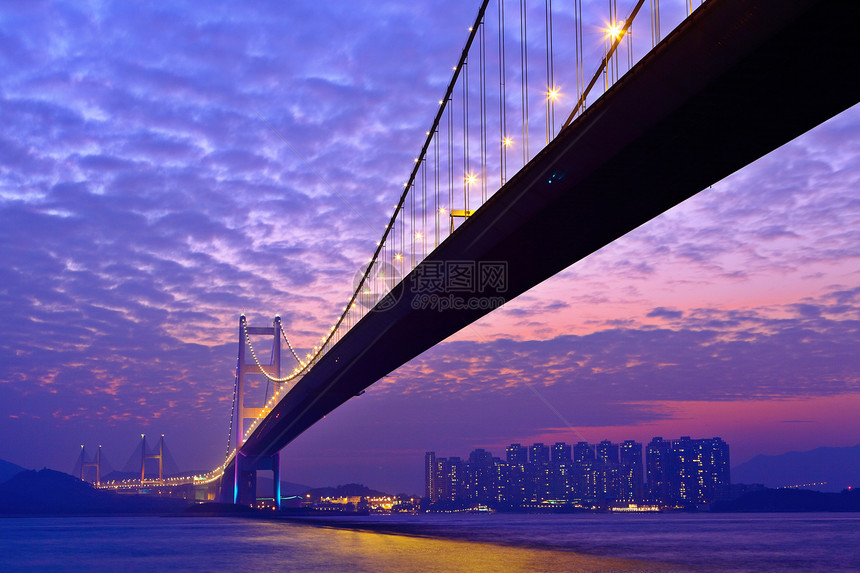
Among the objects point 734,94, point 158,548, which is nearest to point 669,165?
point 734,94

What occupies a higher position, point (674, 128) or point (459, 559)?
point (674, 128)

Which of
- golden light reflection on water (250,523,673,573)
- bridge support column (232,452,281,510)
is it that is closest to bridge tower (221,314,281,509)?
bridge support column (232,452,281,510)

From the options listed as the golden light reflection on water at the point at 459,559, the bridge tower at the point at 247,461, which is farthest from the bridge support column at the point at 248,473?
the golden light reflection on water at the point at 459,559

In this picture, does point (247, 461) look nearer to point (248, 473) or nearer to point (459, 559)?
point (248, 473)

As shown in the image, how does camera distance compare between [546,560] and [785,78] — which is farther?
[546,560]

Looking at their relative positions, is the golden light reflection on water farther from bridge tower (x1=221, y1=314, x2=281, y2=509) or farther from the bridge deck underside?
bridge tower (x1=221, y1=314, x2=281, y2=509)

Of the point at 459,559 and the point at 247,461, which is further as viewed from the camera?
the point at 247,461

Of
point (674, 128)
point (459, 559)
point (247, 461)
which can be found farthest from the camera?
point (247, 461)

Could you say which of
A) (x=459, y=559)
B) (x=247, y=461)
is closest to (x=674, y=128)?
(x=459, y=559)

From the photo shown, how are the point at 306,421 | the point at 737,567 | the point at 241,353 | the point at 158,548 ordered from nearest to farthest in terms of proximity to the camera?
the point at 737,567 < the point at 158,548 < the point at 306,421 < the point at 241,353

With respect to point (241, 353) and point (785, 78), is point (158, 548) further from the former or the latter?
point (241, 353)
